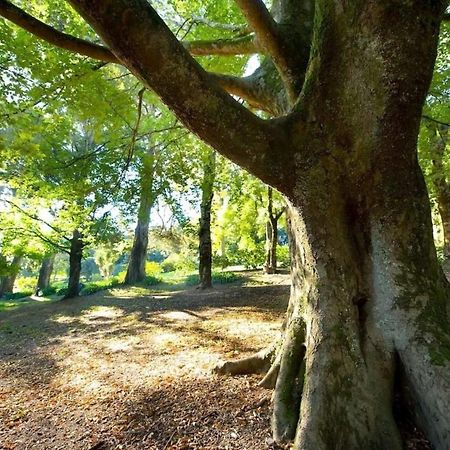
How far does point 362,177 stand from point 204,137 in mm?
1201

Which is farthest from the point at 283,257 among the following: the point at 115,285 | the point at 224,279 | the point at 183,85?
the point at 183,85

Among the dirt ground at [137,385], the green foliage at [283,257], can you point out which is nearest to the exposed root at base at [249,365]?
the dirt ground at [137,385]

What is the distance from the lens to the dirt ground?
99.4 inches

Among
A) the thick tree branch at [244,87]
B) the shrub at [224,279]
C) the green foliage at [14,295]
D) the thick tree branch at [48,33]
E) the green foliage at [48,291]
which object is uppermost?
the thick tree branch at [244,87]

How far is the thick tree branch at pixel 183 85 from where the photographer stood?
1836 mm

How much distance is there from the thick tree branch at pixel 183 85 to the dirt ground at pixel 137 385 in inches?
76.9

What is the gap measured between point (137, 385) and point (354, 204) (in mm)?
2831

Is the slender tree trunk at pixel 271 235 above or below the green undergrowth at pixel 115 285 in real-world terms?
above

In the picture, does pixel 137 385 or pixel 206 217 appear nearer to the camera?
pixel 137 385

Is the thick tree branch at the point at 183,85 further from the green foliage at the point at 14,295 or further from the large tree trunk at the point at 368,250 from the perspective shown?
the green foliage at the point at 14,295

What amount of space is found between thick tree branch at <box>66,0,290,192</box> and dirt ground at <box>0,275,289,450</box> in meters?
1.95

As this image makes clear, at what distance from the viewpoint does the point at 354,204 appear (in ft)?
8.20

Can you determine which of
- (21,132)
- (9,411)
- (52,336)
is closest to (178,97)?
(9,411)

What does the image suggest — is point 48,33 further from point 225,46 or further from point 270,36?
point 225,46
